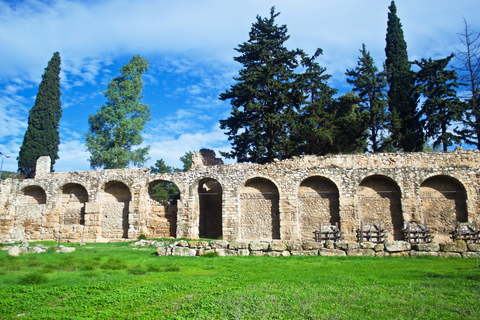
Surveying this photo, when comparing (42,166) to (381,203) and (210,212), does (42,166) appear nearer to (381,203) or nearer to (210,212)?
(210,212)

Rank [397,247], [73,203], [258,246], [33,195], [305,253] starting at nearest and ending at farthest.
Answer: [397,247]
[305,253]
[258,246]
[73,203]
[33,195]

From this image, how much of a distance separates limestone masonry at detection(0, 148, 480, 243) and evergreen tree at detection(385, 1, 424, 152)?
4.79 metres

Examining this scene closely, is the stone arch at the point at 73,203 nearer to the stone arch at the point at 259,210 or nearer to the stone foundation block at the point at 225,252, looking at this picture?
the stone arch at the point at 259,210

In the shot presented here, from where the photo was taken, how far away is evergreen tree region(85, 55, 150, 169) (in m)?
31.8

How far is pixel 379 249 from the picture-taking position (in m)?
12.5

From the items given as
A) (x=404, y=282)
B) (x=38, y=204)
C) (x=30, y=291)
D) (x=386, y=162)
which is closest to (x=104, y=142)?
(x=38, y=204)

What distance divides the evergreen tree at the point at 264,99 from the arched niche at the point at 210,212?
538 centimetres

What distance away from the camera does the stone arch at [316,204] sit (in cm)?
2150

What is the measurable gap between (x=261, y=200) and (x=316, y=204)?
134 inches

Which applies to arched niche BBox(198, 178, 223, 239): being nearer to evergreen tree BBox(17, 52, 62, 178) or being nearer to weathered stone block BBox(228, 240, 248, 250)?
weathered stone block BBox(228, 240, 248, 250)

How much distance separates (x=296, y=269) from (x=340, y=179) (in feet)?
39.6

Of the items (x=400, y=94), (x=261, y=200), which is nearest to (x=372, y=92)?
(x=400, y=94)

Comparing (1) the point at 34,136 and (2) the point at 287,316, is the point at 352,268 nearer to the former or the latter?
(2) the point at 287,316

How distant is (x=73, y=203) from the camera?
26.0 m
